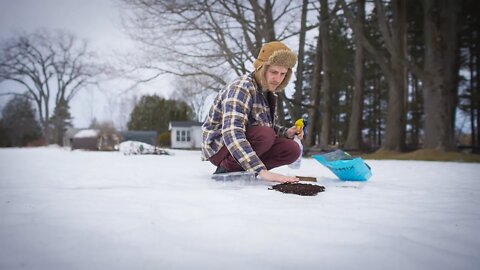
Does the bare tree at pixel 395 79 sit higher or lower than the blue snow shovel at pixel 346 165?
higher

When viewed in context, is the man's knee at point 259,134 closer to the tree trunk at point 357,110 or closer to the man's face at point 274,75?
the man's face at point 274,75

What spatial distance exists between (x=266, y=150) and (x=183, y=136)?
2458 cm

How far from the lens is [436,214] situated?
1.41 metres

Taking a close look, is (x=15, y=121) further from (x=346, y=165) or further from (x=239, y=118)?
(x=346, y=165)

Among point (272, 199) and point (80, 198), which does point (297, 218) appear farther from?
point (80, 198)

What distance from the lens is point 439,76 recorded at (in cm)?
749

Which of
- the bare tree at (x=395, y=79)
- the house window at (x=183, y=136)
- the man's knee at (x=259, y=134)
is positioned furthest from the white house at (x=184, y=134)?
the man's knee at (x=259, y=134)

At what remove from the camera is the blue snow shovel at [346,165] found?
2475 mm

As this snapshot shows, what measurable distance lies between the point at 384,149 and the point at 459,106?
10937mm

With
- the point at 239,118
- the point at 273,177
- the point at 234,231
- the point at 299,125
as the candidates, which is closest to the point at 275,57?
the point at 239,118

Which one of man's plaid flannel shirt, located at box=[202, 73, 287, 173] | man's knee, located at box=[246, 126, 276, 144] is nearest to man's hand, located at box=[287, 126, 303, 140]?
man's plaid flannel shirt, located at box=[202, 73, 287, 173]

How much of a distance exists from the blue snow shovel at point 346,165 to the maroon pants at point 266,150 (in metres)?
0.27

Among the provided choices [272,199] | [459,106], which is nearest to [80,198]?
[272,199]

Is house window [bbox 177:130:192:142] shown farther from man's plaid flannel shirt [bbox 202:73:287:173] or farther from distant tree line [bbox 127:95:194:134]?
man's plaid flannel shirt [bbox 202:73:287:173]
